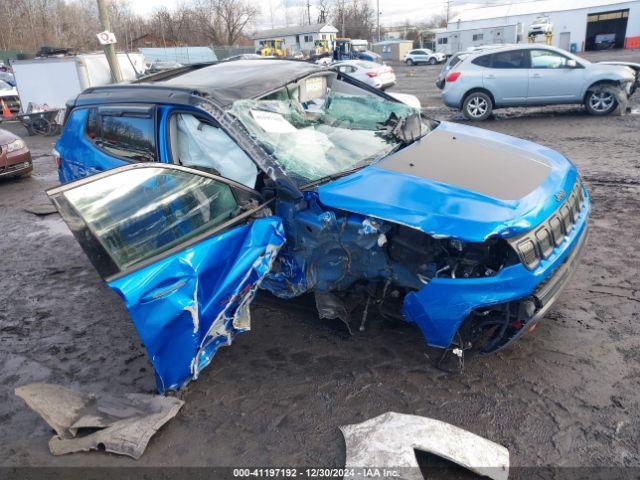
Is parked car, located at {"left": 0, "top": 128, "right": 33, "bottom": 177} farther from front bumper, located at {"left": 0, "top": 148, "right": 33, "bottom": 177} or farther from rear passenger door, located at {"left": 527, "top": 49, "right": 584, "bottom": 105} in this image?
rear passenger door, located at {"left": 527, "top": 49, "right": 584, "bottom": 105}

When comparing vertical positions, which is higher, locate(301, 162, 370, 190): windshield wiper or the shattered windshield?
the shattered windshield

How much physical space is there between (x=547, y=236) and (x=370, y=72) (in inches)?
675

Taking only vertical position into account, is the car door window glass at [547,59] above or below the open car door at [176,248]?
above

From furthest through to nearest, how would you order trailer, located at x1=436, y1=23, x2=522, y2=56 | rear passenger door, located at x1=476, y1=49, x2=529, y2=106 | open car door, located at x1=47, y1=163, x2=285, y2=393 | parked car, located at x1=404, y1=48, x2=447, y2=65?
1. parked car, located at x1=404, y1=48, x2=447, y2=65
2. trailer, located at x1=436, y1=23, x2=522, y2=56
3. rear passenger door, located at x1=476, y1=49, x2=529, y2=106
4. open car door, located at x1=47, y1=163, x2=285, y2=393

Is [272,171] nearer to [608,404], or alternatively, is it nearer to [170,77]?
[170,77]

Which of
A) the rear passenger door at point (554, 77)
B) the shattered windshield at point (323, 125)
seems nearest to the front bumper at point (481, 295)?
the shattered windshield at point (323, 125)

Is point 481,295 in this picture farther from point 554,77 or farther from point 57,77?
point 57,77

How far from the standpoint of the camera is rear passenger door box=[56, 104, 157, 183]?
3754mm

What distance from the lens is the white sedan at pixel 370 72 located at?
1855 cm

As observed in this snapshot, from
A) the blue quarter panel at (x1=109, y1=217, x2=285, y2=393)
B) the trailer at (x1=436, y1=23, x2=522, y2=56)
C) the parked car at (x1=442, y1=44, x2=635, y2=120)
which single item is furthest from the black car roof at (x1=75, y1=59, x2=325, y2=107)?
the trailer at (x1=436, y1=23, x2=522, y2=56)

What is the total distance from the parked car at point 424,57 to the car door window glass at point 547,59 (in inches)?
1271

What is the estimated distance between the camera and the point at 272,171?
10.2ft

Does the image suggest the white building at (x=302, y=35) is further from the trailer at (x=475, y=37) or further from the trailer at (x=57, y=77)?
the trailer at (x=57, y=77)

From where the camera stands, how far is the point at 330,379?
3066mm
